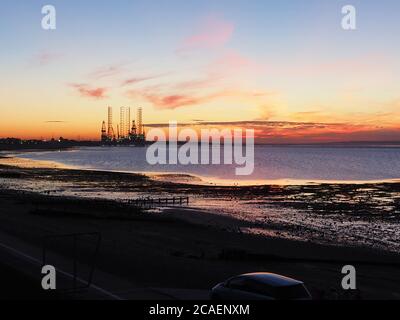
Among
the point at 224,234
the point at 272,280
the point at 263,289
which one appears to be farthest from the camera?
the point at 224,234

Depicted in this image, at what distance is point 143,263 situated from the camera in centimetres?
2334

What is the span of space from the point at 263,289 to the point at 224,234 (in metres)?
22.5

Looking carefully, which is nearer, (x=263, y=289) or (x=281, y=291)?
(x=281, y=291)

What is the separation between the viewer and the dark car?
42.1 ft

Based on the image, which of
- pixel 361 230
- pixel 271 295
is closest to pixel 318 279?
pixel 271 295

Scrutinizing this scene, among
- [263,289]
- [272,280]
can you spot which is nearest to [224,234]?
[272,280]

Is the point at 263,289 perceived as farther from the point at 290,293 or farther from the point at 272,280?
the point at 290,293

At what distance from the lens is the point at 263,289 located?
13.1m

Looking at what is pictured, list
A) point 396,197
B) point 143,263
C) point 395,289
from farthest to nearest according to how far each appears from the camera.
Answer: point 396,197 < point 143,263 < point 395,289

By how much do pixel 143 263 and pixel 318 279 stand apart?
8.39 metres

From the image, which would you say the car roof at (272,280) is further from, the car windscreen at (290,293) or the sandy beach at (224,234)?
the sandy beach at (224,234)

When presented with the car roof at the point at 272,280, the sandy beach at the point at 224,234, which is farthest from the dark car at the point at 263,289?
the sandy beach at the point at 224,234

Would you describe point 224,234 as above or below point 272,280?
below
